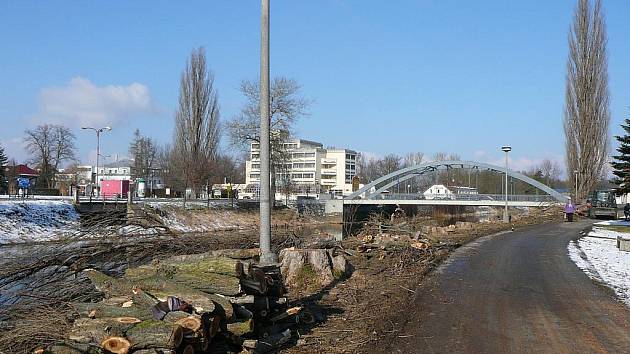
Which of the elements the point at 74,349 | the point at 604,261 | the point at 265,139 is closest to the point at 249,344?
the point at 74,349

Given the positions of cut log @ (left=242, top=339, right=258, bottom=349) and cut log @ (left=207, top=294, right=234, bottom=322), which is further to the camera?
cut log @ (left=242, top=339, right=258, bottom=349)

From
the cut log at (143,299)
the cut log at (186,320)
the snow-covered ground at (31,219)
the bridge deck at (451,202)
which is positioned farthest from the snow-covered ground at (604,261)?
the bridge deck at (451,202)

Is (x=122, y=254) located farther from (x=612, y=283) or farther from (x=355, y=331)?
(x=612, y=283)

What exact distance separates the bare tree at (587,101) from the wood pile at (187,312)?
5380cm

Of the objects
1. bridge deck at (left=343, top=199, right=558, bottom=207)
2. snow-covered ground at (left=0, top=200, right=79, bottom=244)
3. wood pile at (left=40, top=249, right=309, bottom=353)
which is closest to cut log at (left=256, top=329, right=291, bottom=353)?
wood pile at (left=40, top=249, right=309, bottom=353)

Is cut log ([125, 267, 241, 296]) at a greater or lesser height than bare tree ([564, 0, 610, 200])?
lesser

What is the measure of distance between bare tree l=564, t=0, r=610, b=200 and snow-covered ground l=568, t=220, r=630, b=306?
3269cm

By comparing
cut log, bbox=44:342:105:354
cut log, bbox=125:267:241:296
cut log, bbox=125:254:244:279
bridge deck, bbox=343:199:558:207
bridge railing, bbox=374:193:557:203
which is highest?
bridge railing, bbox=374:193:557:203

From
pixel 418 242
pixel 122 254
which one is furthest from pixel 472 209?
pixel 122 254

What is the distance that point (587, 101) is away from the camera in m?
55.6

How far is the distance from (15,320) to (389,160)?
4855 inches

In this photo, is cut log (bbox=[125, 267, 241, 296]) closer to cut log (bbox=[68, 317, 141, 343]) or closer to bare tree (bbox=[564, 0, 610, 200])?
cut log (bbox=[68, 317, 141, 343])

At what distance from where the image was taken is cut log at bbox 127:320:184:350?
570cm

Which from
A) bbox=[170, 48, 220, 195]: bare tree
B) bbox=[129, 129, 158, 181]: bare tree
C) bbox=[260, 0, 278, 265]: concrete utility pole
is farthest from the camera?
bbox=[129, 129, 158, 181]: bare tree
